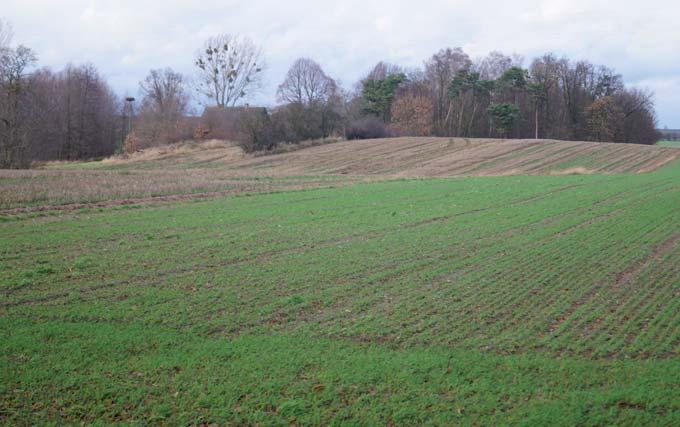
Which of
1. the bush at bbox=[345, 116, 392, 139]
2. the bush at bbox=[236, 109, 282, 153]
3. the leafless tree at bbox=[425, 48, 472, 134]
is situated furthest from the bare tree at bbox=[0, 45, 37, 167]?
the leafless tree at bbox=[425, 48, 472, 134]

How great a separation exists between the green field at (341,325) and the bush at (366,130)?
57.7 meters

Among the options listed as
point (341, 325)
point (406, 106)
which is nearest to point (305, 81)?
point (406, 106)

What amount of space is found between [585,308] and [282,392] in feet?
17.2

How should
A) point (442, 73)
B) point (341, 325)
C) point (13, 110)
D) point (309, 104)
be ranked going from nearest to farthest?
point (341, 325) < point (13, 110) < point (309, 104) < point (442, 73)

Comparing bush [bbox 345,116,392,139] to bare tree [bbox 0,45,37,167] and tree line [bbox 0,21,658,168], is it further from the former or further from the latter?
bare tree [bbox 0,45,37,167]

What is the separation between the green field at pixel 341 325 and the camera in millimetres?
5629

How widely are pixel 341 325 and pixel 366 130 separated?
221 ft

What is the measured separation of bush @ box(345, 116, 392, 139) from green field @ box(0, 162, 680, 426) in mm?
57713

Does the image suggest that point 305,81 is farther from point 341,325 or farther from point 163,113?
point 341,325

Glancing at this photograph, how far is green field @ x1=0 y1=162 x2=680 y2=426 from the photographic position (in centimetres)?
563

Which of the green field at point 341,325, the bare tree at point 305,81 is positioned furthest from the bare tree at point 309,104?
the green field at point 341,325

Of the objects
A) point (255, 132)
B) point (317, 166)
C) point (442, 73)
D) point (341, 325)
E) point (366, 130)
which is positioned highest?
point (442, 73)

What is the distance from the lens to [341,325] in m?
7.98

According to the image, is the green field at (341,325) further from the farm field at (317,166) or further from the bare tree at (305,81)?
the bare tree at (305,81)
